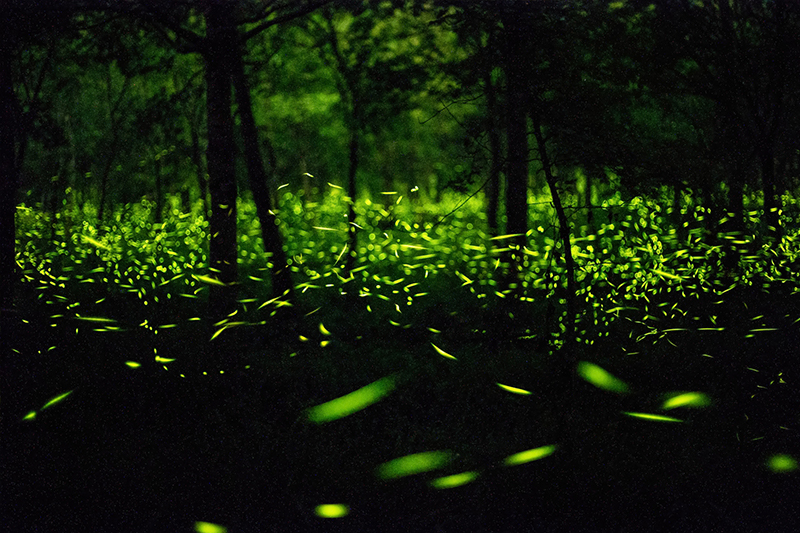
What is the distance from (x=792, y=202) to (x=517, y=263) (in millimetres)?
2130

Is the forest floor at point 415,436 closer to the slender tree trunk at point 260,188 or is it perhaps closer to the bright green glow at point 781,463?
the bright green glow at point 781,463

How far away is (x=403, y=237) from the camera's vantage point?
475 centimetres

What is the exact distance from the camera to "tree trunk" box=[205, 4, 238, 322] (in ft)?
15.3

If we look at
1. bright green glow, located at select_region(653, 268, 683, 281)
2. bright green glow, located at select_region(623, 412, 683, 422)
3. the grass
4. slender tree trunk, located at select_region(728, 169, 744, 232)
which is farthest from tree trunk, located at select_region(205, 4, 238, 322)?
slender tree trunk, located at select_region(728, 169, 744, 232)

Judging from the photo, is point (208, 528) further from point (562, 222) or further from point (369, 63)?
point (369, 63)

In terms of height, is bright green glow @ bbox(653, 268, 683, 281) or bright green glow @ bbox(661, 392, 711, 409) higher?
bright green glow @ bbox(653, 268, 683, 281)

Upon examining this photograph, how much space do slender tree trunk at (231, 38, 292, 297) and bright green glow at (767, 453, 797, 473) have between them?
11.9ft

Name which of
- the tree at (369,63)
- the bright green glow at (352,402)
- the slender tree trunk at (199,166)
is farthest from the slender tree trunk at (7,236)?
the tree at (369,63)

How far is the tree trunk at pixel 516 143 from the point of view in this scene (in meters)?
4.33

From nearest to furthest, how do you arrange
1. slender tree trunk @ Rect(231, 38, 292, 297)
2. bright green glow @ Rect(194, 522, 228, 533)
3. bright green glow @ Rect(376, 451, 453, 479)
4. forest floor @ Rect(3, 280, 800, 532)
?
bright green glow @ Rect(194, 522, 228, 533), forest floor @ Rect(3, 280, 800, 532), bright green glow @ Rect(376, 451, 453, 479), slender tree trunk @ Rect(231, 38, 292, 297)

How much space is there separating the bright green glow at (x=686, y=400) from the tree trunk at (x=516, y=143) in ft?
4.86

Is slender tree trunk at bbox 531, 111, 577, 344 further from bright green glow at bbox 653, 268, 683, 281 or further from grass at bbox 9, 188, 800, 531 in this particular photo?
bright green glow at bbox 653, 268, 683, 281

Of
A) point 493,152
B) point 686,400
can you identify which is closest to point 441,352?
point 493,152

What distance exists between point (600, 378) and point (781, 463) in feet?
4.16
